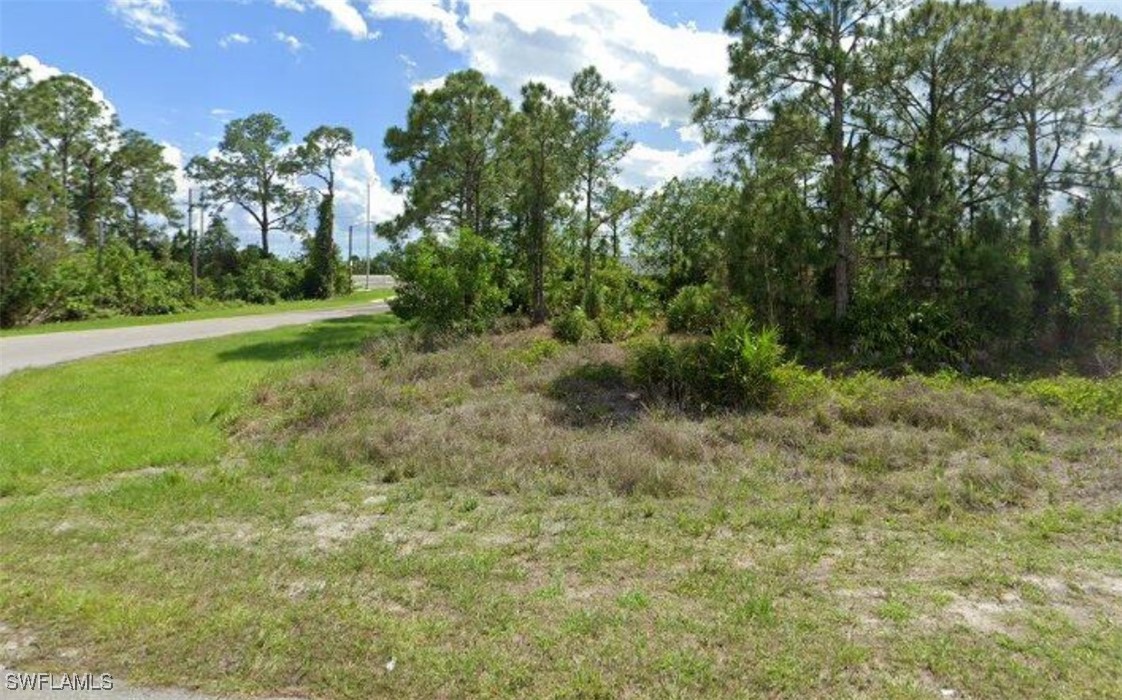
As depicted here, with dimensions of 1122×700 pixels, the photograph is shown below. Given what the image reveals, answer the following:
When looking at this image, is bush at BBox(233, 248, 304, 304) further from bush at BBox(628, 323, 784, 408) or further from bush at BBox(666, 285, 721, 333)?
bush at BBox(628, 323, 784, 408)

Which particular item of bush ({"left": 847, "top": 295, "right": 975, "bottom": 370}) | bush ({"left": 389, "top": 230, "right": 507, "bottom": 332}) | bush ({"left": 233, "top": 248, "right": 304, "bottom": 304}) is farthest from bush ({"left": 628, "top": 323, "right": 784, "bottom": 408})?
bush ({"left": 233, "top": 248, "right": 304, "bottom": 304})

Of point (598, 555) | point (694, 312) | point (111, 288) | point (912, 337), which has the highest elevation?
point (694, 312)

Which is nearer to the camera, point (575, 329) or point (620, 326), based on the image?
point (575, 329)

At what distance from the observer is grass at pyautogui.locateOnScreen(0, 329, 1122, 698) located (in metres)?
3.02

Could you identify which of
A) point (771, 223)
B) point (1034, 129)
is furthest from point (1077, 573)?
point (1034, 129)

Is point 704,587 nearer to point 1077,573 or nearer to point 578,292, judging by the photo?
point 1077,573

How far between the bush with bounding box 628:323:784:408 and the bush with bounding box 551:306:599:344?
15.9 ft

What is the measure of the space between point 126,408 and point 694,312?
461 inches

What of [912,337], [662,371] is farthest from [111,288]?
[912,337]

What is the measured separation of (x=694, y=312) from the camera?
52.4ft

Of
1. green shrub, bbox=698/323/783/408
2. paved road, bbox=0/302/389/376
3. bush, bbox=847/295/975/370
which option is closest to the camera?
green shrub, bbox=698/323/783/408

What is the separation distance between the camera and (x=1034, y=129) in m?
13.8

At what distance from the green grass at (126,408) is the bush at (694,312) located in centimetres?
805

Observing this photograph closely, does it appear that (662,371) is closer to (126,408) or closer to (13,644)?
(126,408)
